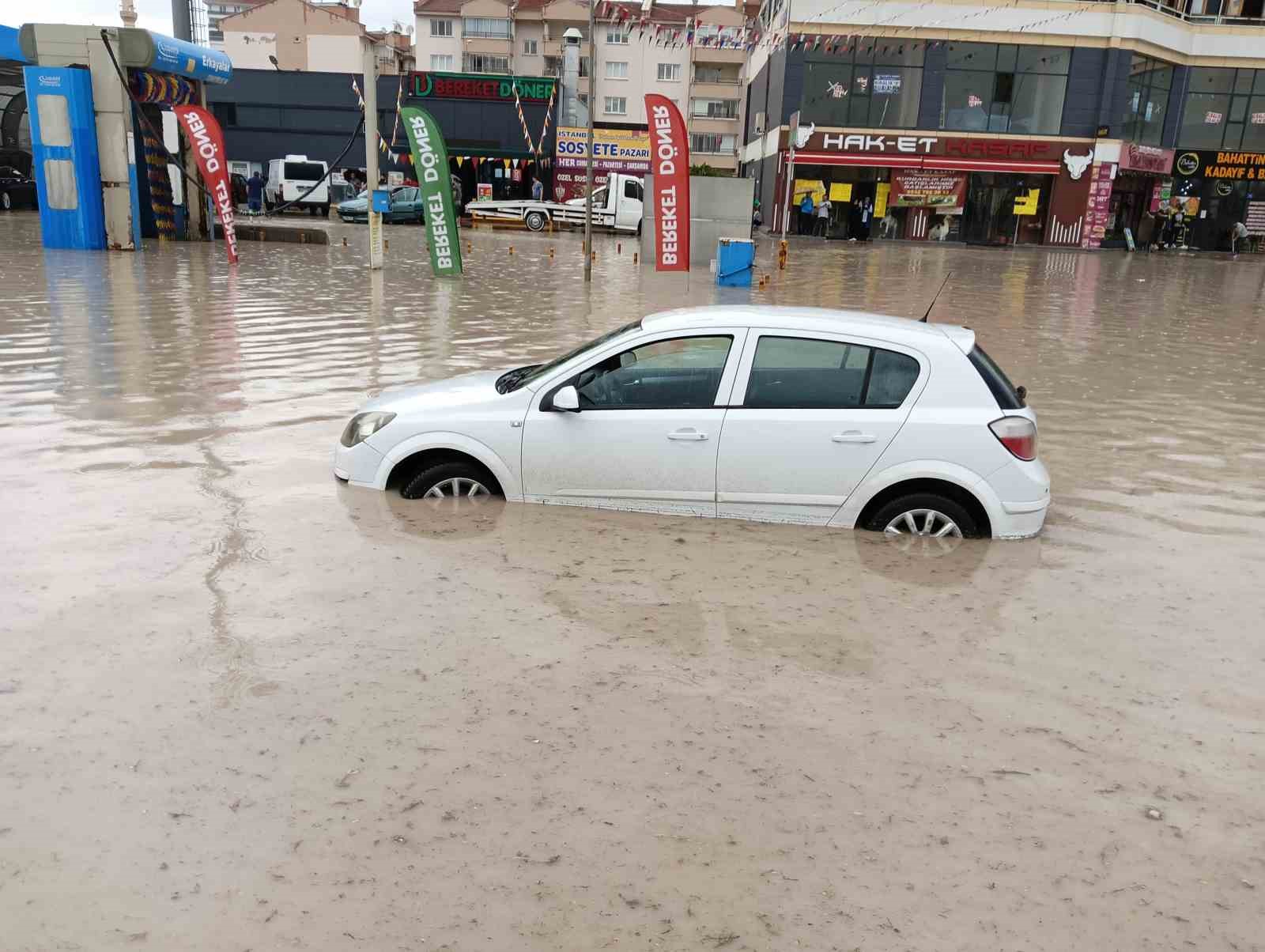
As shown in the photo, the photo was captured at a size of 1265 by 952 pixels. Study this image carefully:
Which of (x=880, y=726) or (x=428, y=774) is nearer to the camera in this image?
(x=428, y=774)

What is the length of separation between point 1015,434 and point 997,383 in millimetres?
354

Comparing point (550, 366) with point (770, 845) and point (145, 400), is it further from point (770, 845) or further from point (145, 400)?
point (145, 400)

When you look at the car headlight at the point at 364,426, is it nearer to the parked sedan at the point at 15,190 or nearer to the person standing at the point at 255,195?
the parked sedan at the point at 15,190

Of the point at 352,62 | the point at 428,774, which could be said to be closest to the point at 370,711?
the point at 428,774

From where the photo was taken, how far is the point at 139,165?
28.4 m

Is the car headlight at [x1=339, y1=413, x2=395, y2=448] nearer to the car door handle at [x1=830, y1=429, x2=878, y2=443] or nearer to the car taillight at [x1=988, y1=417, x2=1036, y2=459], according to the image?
the car door handle at [x1=830, y1=429, x2=878, y2=443]

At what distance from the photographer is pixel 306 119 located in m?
53.3

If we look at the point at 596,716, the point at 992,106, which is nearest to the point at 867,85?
the point at 992,106

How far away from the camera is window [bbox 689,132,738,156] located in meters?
72.1

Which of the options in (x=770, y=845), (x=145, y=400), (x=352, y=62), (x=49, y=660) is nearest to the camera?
(x=770, y=845)

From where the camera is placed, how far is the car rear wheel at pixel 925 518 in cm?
638

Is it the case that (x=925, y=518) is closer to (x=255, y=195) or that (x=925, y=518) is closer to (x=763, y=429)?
(x=763, y=429)

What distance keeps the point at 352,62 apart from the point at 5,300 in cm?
6690

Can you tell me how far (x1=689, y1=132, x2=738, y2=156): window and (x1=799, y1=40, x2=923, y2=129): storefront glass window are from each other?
26.8 m
